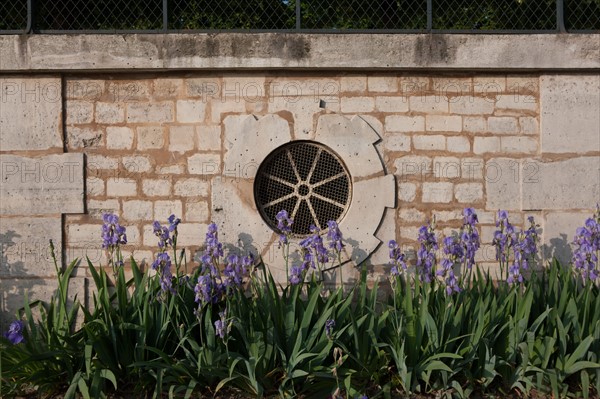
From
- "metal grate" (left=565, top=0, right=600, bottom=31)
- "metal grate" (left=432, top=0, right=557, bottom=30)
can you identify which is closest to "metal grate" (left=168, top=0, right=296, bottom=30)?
"metal grate" (left=432, top=0, right=557, bottom=30)

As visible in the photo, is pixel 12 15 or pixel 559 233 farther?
pixel 12 15

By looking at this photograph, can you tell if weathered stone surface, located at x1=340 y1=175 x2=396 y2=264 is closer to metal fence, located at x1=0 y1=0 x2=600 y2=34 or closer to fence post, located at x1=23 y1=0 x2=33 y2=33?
metal fence, located at x1=0 y1=0 x2=600 y2=34

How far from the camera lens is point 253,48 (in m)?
6.28

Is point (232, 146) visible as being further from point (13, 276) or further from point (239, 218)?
point (13, 276)

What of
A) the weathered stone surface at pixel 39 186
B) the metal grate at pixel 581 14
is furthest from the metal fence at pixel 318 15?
the weathered stone surface at pixel 39 186

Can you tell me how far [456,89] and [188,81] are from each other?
2.06 meters

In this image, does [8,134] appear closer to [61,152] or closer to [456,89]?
[61,152]

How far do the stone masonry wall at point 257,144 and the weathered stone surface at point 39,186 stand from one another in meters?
0.01

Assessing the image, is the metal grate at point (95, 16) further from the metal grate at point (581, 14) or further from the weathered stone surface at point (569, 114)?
the metal grate at point (581, 14)

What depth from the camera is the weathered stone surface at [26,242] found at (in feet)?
20.7

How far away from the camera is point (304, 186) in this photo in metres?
6.47

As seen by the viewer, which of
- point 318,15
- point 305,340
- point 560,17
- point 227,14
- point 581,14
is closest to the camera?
point 305,340

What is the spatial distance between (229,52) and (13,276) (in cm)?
233

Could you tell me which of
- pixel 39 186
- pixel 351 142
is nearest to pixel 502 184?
pixel 351 142
